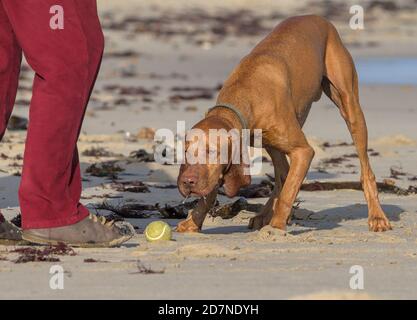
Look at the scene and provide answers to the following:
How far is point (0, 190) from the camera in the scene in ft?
33.6

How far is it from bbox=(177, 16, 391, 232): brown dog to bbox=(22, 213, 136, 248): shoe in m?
0.55

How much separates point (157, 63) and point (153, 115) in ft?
38.5

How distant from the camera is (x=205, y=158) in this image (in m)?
7.48

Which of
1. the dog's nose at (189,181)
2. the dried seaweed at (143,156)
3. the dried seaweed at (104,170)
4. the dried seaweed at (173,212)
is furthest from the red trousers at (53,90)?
the dried seaweed at (143,156)

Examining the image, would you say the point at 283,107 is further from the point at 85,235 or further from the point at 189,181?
the point at 85,235

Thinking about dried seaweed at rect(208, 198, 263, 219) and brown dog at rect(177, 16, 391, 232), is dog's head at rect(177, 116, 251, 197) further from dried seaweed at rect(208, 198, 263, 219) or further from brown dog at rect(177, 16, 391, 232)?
dried seaweed at rect(208, 198, 263, 219)

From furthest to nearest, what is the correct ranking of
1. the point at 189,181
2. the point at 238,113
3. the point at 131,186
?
the point at 131,186
the point at 238,113
the point at 189,181

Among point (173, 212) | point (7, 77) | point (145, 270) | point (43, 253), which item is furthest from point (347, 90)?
point (145, 270)

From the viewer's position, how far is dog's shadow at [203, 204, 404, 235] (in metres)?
8.66

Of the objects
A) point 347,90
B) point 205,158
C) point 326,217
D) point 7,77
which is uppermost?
point 347,90

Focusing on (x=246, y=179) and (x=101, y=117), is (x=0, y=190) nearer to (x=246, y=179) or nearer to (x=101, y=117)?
(x=246, y=179)

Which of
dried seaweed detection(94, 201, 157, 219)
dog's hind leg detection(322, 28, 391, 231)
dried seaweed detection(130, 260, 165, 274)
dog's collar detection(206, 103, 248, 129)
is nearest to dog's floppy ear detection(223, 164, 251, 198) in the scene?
dog's collar detection(206, 103, 248, 129)

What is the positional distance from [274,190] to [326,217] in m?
0.44
